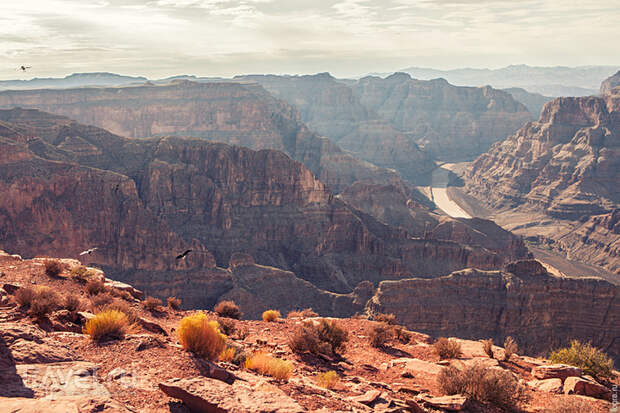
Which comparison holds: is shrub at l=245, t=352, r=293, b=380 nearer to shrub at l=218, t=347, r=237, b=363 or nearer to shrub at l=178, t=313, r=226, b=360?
shrub at l=218, t=347, r=237, b=363

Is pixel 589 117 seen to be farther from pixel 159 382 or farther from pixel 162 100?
pixel 159 382

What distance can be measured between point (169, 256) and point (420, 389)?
59544mm

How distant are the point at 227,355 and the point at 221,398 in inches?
145

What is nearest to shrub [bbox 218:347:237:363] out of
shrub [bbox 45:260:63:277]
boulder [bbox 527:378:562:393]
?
boulder [bbox 527:378:562:393]

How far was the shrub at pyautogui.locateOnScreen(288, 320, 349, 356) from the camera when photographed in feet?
57.5

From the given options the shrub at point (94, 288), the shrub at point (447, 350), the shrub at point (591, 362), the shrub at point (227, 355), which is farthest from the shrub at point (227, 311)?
the shrub at point (591, 362)

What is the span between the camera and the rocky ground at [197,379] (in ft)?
31.7

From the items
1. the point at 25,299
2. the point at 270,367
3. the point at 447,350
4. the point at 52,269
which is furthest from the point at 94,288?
the point at 447,350

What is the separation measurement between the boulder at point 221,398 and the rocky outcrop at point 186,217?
178 feet

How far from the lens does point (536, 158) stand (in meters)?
174

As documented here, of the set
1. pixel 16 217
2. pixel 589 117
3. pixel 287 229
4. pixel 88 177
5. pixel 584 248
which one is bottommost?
pixel 584 248

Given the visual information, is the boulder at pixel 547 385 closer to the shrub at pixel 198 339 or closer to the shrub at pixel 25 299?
the shrub at pixel 198 339

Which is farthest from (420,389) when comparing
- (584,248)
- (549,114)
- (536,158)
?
(549,114)

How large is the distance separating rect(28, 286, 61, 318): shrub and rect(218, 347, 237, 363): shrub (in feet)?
18.2
